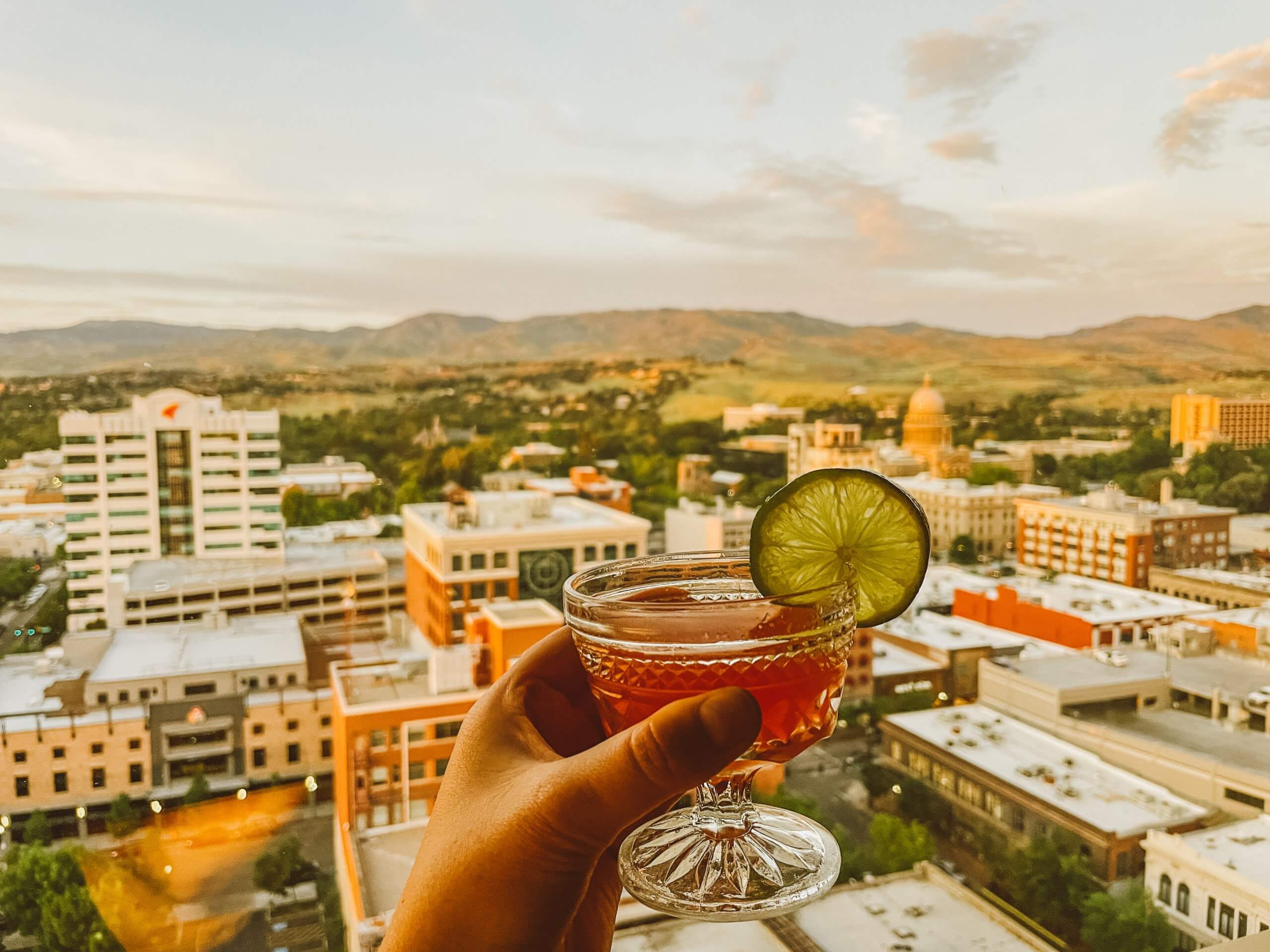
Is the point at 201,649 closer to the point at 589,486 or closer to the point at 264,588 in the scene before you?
the point at 264,588

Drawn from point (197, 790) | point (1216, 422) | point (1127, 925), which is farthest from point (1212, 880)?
point (197, 790)

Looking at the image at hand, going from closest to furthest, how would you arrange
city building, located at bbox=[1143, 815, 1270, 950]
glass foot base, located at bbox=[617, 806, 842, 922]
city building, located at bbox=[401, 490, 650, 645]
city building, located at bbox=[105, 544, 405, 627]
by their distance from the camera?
1. glass foot base, located at bbox=[617, 806, 842, 922]
2. city building, located at bbox=[1143, 815, 1270, 950]
3. city building, located at bbox=[105, 544, 405, 627]
4. city building, located at bbox=[401, 490, 650, 645]

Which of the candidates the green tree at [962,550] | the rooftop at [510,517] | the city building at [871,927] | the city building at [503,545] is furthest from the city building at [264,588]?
the green tree at [962,550]

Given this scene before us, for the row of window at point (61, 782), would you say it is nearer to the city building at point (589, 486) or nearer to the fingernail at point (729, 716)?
the city building at point (589, 486)

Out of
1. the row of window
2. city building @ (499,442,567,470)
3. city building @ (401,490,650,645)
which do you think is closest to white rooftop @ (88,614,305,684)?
the row of window

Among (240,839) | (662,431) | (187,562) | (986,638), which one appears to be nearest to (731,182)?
(662,431)

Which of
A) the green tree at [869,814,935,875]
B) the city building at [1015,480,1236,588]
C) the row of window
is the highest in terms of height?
the city building at [1015,480,1236,588]

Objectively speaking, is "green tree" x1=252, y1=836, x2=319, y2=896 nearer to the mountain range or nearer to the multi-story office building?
the multi-story office building
